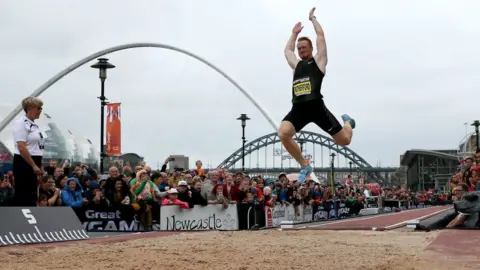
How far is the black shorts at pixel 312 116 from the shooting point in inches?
324

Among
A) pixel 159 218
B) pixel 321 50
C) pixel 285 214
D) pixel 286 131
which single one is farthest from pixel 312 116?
pixel 285 214

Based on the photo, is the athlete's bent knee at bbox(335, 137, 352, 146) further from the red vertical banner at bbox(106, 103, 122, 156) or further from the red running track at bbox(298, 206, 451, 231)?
the red vertical banner at bbox(106, 103, 122, 156)

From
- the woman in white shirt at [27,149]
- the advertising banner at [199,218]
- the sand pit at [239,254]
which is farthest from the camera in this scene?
the advertising banner at [199,218]

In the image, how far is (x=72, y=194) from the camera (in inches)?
526

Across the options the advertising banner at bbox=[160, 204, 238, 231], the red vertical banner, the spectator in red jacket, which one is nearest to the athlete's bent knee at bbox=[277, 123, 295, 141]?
the advertising banner at bbox=[160, 204, 238, 231]

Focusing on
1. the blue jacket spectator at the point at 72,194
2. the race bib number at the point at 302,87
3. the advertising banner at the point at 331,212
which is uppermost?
the race bib number at the point at 302,87

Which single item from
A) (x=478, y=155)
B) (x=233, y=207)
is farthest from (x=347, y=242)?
(x=478, y=155)

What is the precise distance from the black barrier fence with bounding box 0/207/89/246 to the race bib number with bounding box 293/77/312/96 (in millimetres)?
4258

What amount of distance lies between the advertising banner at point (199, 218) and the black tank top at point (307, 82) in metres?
6.49

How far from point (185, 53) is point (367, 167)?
10407 cm

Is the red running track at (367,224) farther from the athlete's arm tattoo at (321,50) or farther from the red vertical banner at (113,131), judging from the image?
the red vertical banner at (113,131)

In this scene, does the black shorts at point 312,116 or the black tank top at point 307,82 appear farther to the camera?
the black shorts at point 312,116

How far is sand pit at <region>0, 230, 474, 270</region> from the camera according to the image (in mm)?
5816

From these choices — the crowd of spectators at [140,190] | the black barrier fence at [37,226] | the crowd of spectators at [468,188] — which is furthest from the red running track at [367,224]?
the black barrier fence at [37,226]
